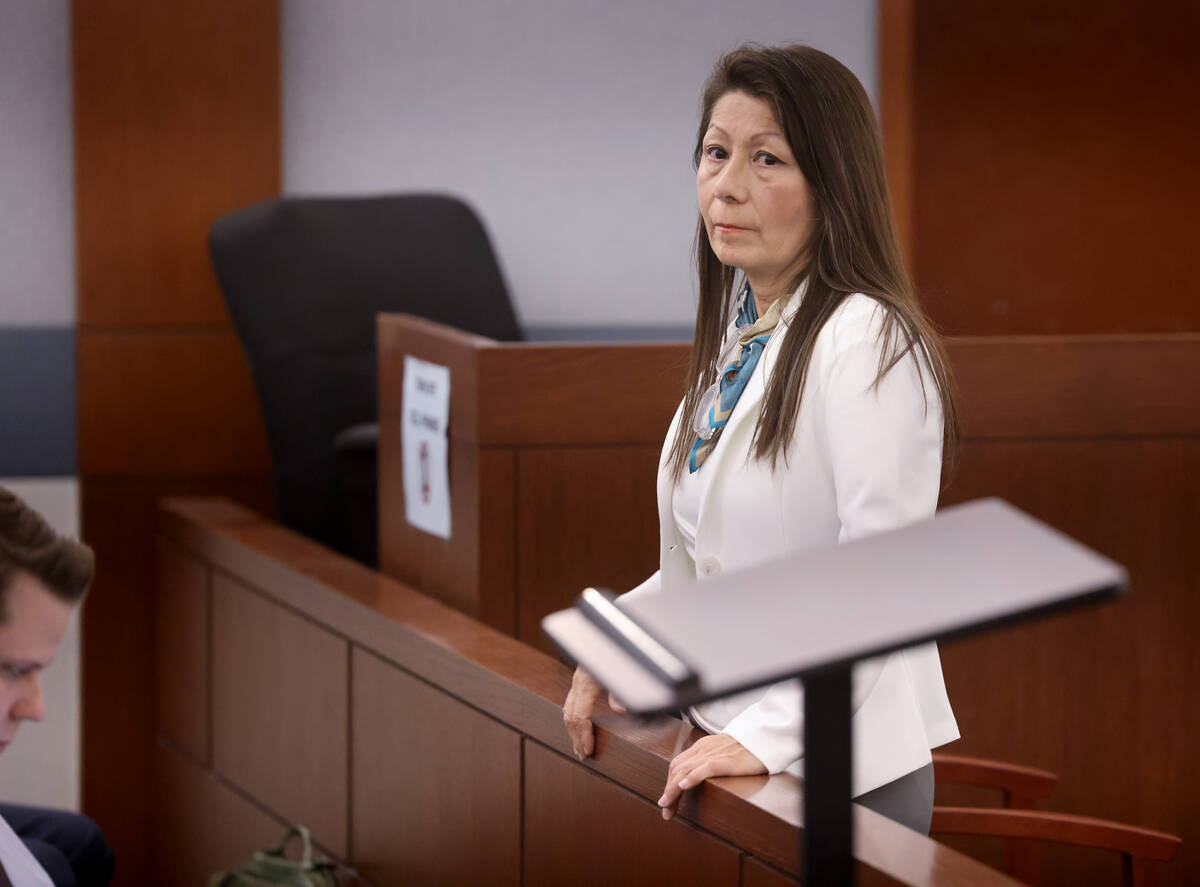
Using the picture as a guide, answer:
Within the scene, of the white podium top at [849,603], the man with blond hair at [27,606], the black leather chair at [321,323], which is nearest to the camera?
the white podium top at [849,603]

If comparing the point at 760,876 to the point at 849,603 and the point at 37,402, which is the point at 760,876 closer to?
the point at 849,603

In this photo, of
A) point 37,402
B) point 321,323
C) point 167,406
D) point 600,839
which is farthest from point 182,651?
point 600,839

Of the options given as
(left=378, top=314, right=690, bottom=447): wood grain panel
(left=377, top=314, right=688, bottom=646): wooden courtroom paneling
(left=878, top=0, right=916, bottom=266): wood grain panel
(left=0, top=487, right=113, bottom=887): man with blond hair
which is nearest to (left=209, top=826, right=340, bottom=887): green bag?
(left=377, top=314, right=688, bottom=646): wooden courtroom paneling

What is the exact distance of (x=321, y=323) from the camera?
145 inches

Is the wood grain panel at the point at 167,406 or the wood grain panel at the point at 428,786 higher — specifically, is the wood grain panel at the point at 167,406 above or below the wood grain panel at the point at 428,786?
above

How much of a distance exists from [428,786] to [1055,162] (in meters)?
2.48

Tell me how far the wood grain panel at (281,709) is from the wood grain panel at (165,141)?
84cm

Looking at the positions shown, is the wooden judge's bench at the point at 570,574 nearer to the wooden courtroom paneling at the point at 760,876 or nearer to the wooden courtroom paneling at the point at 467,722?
the wooden courtroom paneling at the point at 467,722

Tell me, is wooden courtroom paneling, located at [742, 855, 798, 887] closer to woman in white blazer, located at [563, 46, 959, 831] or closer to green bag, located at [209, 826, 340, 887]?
woman in white blazer, located at [563, 46, 959, 831]

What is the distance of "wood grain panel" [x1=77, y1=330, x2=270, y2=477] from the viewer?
13.1 feet

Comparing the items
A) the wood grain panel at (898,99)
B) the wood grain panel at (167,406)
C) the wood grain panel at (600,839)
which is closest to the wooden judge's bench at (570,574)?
the wood grain panel at (600,839)

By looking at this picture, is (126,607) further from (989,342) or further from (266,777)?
(989,342)

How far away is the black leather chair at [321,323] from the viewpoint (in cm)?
362

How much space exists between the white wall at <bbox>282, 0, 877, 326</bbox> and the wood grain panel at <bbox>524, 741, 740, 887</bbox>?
82.8 inches
